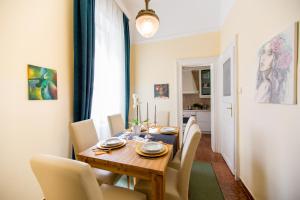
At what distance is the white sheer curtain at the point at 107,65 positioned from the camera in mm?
2576

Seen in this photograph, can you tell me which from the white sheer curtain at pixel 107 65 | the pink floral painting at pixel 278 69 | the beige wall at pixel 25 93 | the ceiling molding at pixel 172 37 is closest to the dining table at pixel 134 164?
the beige wall at pixel 25 93

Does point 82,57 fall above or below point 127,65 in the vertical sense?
below

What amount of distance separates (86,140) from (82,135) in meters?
0.09

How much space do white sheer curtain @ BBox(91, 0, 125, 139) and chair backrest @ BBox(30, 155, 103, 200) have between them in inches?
68.6

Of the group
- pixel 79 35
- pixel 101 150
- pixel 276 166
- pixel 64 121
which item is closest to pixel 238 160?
pixel 276 166

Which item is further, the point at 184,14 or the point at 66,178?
the point at 184,14

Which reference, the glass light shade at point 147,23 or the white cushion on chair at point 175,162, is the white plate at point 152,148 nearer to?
the white cushion on chair at point 175,162

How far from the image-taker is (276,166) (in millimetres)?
1290

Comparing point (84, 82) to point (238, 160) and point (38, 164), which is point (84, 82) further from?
point (238, 160)

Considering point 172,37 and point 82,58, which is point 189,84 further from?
point 82,58

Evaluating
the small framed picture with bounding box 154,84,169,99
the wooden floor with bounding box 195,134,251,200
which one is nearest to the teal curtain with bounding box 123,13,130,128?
the small framed picture with bounding box 154,84,169,99

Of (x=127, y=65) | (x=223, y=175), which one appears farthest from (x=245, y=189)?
(x=127, y=65)

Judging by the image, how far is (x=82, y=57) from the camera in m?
2.09

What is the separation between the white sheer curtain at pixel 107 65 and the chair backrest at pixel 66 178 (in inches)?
68.6
